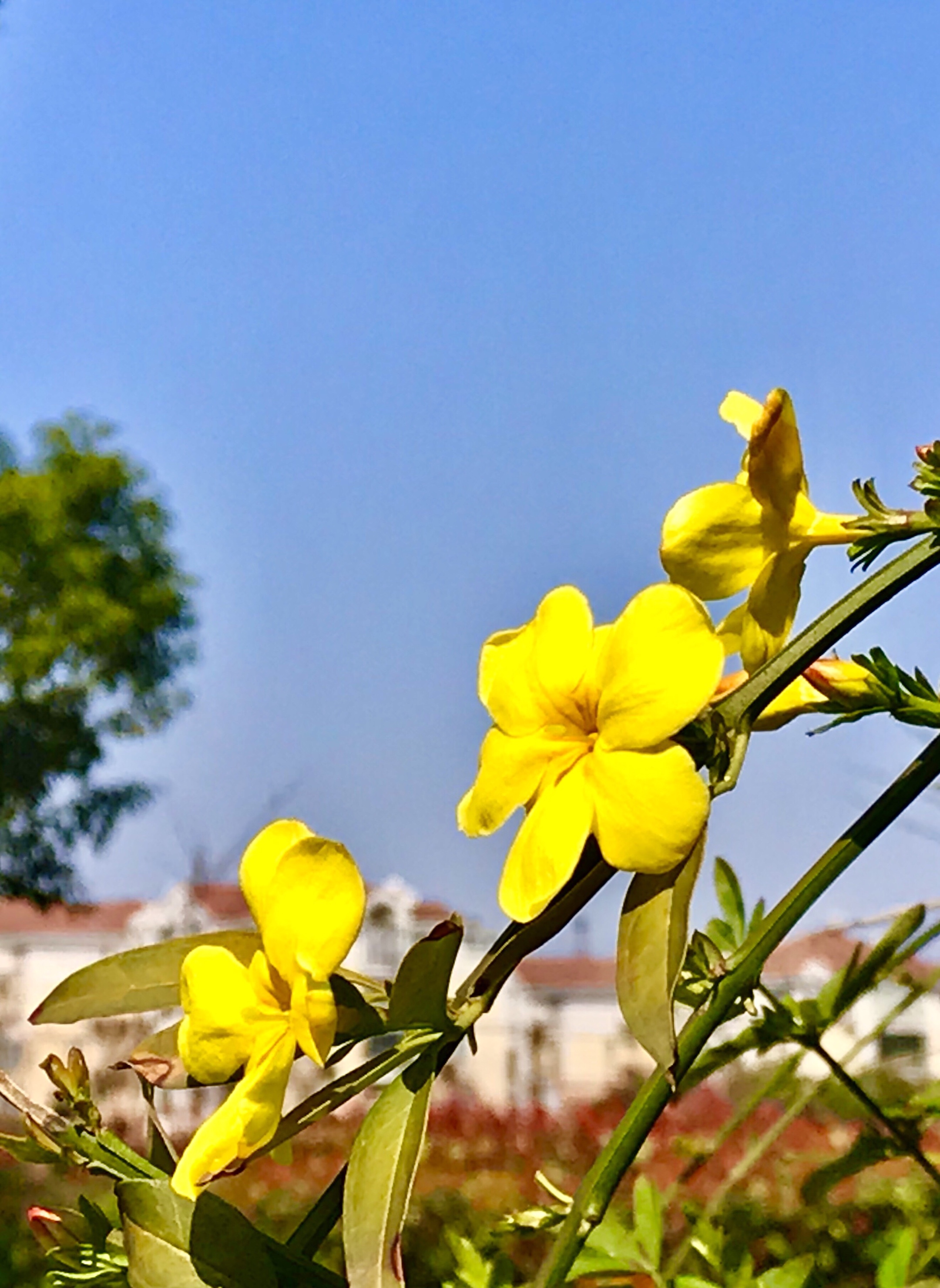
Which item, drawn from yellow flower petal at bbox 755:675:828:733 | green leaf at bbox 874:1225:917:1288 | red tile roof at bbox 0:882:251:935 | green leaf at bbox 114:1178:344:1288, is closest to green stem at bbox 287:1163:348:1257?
green leaf at bbox 114:1178:344:1288

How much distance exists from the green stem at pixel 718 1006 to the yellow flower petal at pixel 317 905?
0.18 ft

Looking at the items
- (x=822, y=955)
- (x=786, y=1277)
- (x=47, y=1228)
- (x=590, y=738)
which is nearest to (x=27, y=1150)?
A: (x=47, y=1228)

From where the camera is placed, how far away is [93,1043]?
430 cm

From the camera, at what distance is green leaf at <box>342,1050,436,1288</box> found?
0.21 m

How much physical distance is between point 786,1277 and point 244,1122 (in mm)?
235

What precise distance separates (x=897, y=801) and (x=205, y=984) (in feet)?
0.41

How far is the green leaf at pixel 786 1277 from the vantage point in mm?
399

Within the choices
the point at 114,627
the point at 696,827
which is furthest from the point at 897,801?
the point at 114,627

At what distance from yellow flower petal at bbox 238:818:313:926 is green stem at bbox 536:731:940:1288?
72 millimetres

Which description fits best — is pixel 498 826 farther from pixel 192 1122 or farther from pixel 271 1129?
pixel 192 1122

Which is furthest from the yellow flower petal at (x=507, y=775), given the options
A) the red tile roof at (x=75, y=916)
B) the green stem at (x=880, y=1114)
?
the red tile roof at (x=75, y=916)

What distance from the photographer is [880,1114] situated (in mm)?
420

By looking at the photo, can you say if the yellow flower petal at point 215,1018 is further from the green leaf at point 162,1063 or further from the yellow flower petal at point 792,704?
the yellow flower petal at point 792,704

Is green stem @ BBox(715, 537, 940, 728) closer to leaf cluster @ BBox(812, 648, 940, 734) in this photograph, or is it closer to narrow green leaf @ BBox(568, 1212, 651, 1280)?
leaf cluster @ BBox(812, 648, 940, 734)
